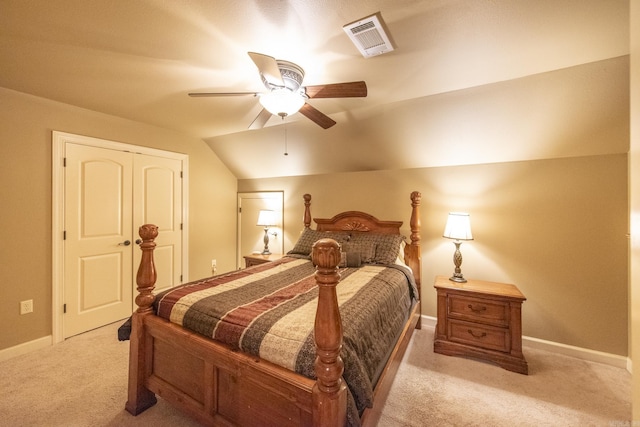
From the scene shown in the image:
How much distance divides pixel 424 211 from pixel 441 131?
891 millimetres

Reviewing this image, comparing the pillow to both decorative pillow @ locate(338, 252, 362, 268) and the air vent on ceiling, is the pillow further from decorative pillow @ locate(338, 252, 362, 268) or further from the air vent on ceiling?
the air vent on ceiling

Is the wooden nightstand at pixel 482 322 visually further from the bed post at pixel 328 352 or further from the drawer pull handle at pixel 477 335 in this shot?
the bed post at pixel 328 352

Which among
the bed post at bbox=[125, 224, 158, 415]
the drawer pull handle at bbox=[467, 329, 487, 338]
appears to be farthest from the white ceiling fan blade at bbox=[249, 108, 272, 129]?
the drawer pull handle at bbox=[467, 329, 487, 338]

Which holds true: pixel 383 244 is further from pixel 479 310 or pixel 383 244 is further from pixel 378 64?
pixel 378 64

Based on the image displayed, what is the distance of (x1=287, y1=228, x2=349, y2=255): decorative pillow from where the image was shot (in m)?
3.21

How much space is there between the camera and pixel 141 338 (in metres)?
1.78

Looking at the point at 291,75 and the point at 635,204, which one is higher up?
the point at 291,75

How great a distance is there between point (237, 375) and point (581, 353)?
9.54 feet

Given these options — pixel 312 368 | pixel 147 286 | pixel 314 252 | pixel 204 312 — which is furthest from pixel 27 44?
pixel 312 368

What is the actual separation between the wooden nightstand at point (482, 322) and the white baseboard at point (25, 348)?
12.0 feet

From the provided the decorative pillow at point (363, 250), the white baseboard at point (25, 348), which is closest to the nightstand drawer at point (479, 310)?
the decorative pillow at point (363, 250)

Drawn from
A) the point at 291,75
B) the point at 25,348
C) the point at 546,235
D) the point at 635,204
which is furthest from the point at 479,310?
the point at 25,348

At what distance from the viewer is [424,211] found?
312 cm

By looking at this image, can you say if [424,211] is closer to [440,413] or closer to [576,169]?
[576,169]
